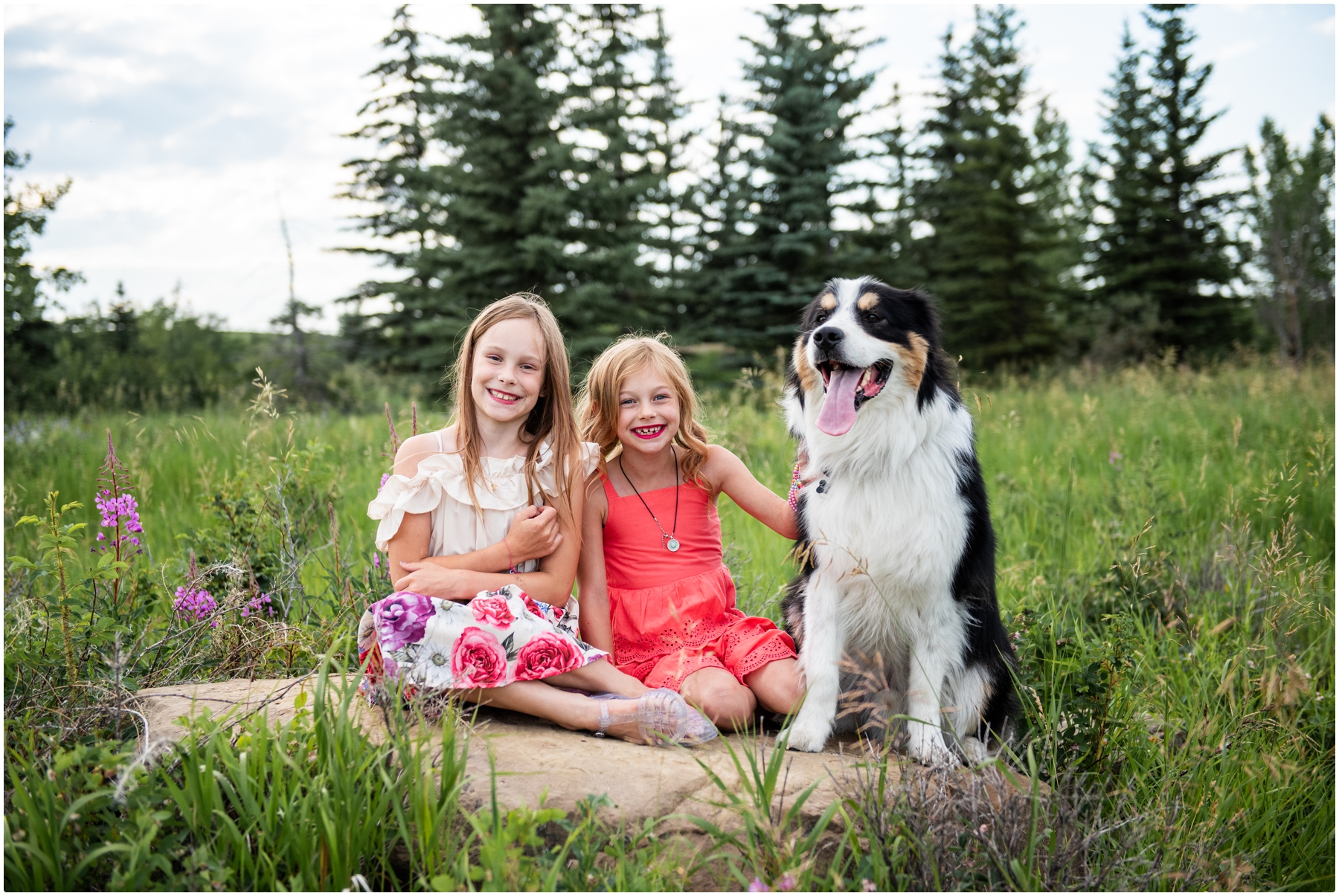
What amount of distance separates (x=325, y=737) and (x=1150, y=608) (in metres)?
3.59

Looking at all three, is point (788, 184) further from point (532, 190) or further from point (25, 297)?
point (25, 297)

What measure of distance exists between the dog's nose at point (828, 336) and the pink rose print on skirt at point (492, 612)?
1.39 metres

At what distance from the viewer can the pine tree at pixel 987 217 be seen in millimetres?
19984

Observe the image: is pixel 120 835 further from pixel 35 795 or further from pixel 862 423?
pixel 862 423

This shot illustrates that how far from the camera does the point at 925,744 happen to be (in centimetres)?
250

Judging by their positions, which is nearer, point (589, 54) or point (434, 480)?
point (434, 480)

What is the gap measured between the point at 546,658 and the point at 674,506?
0.89 meters

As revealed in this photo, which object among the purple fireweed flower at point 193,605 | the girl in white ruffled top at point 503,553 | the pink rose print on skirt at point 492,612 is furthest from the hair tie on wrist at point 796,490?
the purple fireweed flower at point 193,605

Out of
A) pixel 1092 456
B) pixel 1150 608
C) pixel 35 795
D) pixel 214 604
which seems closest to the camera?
pixel 35 795

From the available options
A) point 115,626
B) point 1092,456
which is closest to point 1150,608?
point 1092,456

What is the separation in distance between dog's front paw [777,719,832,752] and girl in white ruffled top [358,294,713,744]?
0.90 ft

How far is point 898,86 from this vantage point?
21156 mm

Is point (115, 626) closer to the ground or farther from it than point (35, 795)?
farther from it

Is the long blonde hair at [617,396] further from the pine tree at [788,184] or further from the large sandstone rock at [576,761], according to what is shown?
the pine tree at [788,184]
